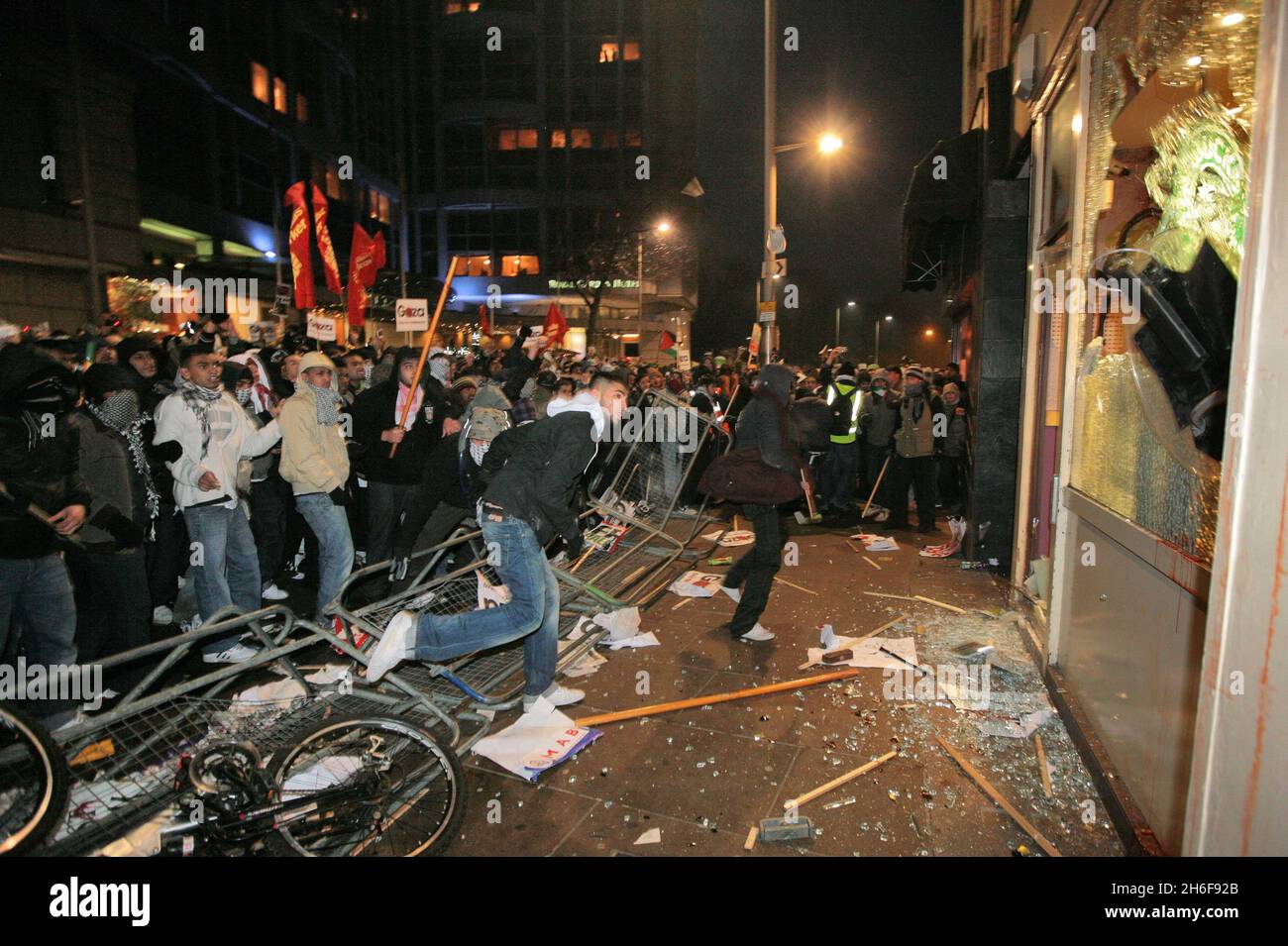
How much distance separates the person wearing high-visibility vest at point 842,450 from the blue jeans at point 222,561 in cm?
787

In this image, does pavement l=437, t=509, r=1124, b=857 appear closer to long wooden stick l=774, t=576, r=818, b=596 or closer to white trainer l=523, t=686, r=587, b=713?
white trainer l=523, t=686, r=587, b=713

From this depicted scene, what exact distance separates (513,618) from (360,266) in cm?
1070

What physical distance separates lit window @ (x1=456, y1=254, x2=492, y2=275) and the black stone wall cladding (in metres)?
44.2

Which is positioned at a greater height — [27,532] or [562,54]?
[562,54]

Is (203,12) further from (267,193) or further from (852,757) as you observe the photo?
(852,757)

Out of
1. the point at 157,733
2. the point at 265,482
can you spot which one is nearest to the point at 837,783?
the point at 157,733

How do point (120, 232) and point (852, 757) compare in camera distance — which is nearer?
point (852, 757)

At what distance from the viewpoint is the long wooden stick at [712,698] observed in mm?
4512

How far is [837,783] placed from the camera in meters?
3.83

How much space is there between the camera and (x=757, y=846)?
3.34 metres

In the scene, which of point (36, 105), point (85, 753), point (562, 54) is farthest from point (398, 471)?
point (562, 54)

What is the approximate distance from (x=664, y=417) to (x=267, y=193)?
26.0 meters

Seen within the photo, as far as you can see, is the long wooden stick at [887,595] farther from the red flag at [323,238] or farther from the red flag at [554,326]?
the red flag at [323,238]

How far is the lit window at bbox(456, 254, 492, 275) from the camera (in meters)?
48.4
